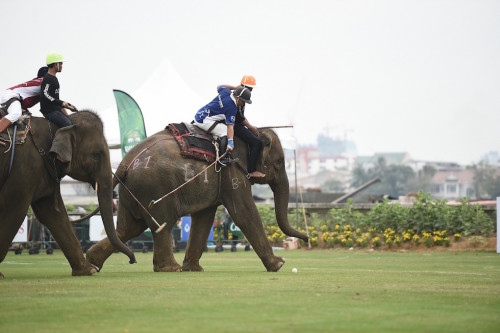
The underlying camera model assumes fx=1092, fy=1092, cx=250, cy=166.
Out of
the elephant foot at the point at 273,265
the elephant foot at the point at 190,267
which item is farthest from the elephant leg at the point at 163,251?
the elephant foot at the point at 273,265

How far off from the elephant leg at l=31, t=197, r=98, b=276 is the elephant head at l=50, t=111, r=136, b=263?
25.8 inches

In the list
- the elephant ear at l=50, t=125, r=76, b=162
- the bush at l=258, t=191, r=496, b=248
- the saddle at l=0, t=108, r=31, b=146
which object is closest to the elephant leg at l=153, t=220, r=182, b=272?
the elephant ear at l=50, t=125, r=76, b=162

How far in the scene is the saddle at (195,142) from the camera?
66.1 feet

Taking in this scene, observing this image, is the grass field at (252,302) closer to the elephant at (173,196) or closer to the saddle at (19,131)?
the elephant at (173,196)

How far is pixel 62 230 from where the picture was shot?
1848 centimetres

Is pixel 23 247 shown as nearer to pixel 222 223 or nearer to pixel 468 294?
pixel 222 223

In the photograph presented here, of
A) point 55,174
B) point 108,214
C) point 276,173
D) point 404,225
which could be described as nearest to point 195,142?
point 276,173

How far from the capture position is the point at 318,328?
11.0 m

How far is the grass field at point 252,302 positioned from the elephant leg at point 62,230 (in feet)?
1.66

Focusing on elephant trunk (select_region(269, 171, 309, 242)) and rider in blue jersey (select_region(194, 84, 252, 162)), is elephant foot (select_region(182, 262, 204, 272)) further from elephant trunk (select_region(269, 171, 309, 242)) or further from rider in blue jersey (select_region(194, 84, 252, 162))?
rider in blue jersey (select_region(194, 84, 252, 162))

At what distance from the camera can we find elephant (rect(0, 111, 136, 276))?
17.3 m

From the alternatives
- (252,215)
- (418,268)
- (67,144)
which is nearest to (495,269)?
(418,268)

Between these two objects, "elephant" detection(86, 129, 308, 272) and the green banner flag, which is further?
the green banner flag

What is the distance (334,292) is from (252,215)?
600cm
